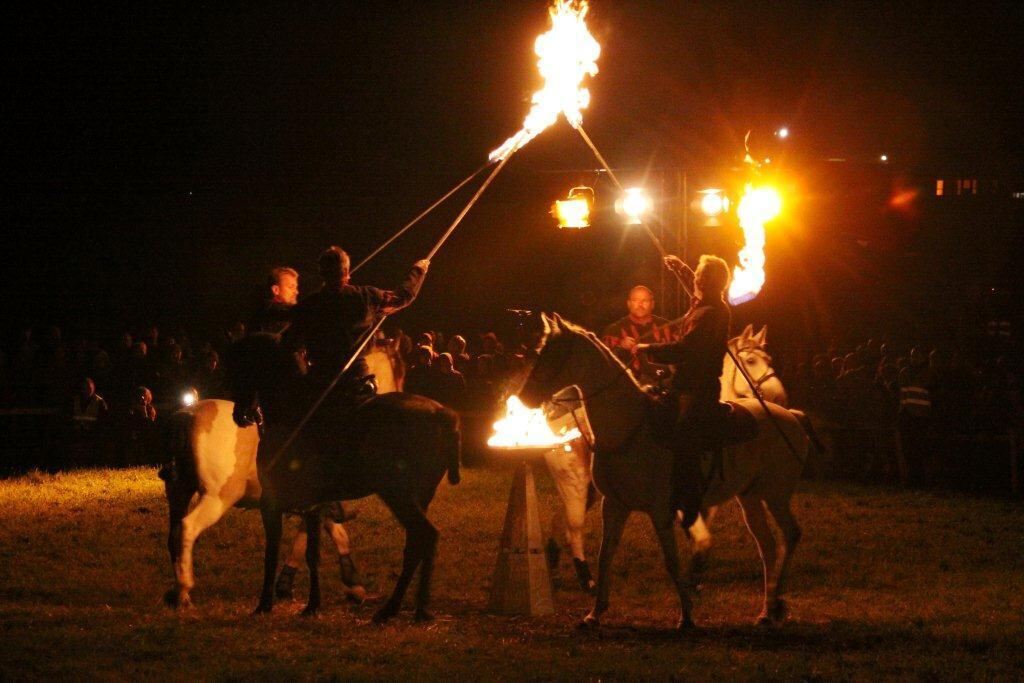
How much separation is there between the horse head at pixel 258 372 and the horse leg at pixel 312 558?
1.03m

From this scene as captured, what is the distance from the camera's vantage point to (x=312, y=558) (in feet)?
34.7

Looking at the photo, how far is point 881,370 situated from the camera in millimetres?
21531

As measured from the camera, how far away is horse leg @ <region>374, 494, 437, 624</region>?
33.7 feet

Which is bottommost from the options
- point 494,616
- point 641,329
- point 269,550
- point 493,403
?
point 494,616

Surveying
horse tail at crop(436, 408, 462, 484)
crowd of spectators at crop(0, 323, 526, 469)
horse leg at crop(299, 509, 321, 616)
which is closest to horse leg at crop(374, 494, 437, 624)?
horse tail at crop(436, 408, 462, 484)

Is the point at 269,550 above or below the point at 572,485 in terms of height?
below

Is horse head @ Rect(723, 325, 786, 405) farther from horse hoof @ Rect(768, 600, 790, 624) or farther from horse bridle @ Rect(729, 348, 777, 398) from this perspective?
horse hoof @ Rect(768, 600, 790, 624)

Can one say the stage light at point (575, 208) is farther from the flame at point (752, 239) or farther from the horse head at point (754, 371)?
the horse head at point (754, 371)

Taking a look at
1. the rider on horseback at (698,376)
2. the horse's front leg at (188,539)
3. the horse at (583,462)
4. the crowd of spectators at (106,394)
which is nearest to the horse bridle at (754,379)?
the horse at (583,462)

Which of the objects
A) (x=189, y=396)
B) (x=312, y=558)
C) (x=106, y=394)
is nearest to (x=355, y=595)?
(x=312, y=558)

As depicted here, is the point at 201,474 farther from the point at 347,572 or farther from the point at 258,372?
the point at 347,572

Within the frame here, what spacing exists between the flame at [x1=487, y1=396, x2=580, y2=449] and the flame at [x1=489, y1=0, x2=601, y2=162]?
113 inches

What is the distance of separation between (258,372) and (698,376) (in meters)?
3.45

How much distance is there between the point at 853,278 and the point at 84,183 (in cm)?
2751
